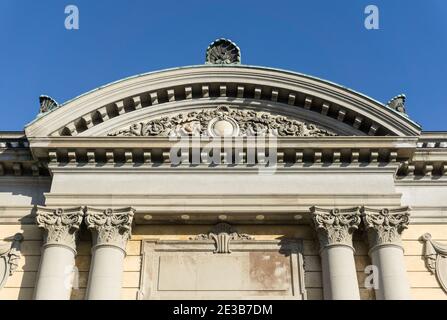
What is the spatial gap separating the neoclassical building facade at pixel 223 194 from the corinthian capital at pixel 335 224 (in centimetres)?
3

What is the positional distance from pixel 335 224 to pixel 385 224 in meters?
1.36

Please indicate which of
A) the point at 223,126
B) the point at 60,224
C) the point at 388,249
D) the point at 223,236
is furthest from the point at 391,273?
the point at 60,224

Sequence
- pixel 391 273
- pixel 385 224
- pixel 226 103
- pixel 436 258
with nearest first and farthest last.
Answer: pixel 391 273, pixel 385 224, pixel 436 258, pixel 226 103

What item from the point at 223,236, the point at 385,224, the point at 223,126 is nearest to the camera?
the point at 385,224

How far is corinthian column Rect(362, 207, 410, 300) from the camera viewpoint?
16266 millimetres

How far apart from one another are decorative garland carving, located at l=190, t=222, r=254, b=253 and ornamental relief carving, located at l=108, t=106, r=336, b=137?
115 inches

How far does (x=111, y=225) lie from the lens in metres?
17.3

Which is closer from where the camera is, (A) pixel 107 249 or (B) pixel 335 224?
(A) pixel 107 249

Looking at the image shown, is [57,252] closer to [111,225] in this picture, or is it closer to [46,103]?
[111,225]

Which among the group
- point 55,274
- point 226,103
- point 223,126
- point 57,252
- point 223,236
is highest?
point 226,103

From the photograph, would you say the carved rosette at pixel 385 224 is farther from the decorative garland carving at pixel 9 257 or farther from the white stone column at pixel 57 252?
the decorative garland carving at pixel 9 257

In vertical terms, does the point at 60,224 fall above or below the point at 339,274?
above

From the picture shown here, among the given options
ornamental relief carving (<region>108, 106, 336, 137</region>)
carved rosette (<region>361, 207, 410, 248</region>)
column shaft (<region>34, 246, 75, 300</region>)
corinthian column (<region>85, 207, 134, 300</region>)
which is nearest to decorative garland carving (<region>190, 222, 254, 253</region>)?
corinthian column (<region>85, 207, 134, 300</region>)
